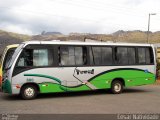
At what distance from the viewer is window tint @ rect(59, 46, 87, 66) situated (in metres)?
19.2

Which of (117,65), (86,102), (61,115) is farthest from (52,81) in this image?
(61,115)

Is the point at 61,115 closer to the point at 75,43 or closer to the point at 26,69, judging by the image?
the point at 26,69

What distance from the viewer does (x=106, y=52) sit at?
20.8 metres

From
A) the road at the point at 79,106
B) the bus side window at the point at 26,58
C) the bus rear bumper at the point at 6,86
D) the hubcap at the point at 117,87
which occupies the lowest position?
the road at the point at 79,106

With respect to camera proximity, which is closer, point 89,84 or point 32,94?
point 32,94

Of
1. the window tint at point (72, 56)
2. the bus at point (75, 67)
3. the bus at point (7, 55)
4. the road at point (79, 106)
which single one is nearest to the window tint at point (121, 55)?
the bus at point (75, 67)

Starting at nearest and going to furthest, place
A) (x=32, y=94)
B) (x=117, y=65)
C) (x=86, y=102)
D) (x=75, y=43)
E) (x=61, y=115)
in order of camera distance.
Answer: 1. (x=61, y=115)
2. (x=86, y=102)
3. (x=32, y=94)
4. (x=75, y=43)
5. (x=117, y=65)

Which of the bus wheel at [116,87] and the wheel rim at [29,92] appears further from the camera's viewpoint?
the bus wheel at [116,87]

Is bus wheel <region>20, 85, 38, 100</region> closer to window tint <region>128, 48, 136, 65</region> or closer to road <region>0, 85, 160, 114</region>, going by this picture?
road <region>0, 85, 160, 114</region>

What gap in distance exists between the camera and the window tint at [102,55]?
66.9ft

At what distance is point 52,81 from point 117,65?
4067 millimetres

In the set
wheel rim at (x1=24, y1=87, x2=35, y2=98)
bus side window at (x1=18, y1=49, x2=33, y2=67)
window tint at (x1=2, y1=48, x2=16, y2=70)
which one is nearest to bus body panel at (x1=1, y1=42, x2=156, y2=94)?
bus side window at (x1=18, y1=49, x2=33, y2=67)

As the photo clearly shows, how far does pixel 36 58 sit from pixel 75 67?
7.04 ft

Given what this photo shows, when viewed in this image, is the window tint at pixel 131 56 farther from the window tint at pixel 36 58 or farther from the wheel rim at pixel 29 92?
the wheel rim at pixel 29 92
